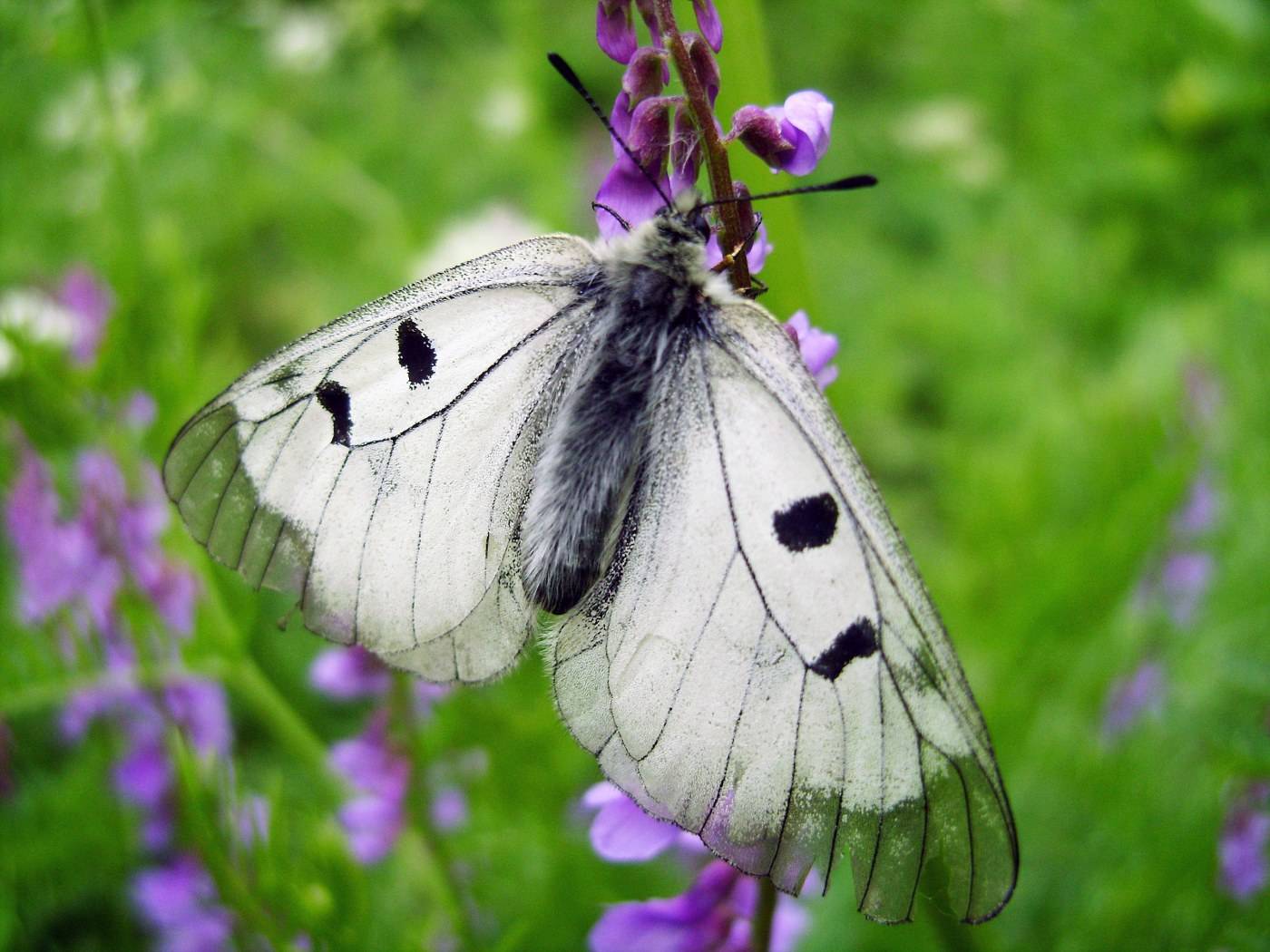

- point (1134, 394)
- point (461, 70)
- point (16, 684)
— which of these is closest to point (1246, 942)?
point (1134, 394)

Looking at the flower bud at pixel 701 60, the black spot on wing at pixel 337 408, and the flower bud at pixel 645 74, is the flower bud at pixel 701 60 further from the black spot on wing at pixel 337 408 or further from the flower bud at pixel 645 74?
the black spot on wing at pixel 337 408

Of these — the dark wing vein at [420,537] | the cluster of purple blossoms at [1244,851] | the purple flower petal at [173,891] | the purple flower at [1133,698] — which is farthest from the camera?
the purple flower at [1133,698]

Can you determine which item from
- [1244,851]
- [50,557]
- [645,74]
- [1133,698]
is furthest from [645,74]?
[1133,698]

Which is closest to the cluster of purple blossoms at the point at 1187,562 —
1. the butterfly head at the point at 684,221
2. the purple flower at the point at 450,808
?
the purple flower at the point at 450,808

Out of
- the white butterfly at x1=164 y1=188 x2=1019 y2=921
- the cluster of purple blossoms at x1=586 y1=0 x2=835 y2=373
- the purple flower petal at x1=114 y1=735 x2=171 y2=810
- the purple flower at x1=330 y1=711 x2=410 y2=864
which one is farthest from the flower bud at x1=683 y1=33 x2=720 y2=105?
the purple flower petal at x1=114 y1=735 x2=171 y2=810

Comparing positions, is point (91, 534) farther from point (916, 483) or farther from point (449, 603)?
point (916, 483)

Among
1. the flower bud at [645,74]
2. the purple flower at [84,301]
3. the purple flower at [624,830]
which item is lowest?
the purple flower at [624,830]

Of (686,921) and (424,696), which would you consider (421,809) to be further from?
(686,921)
